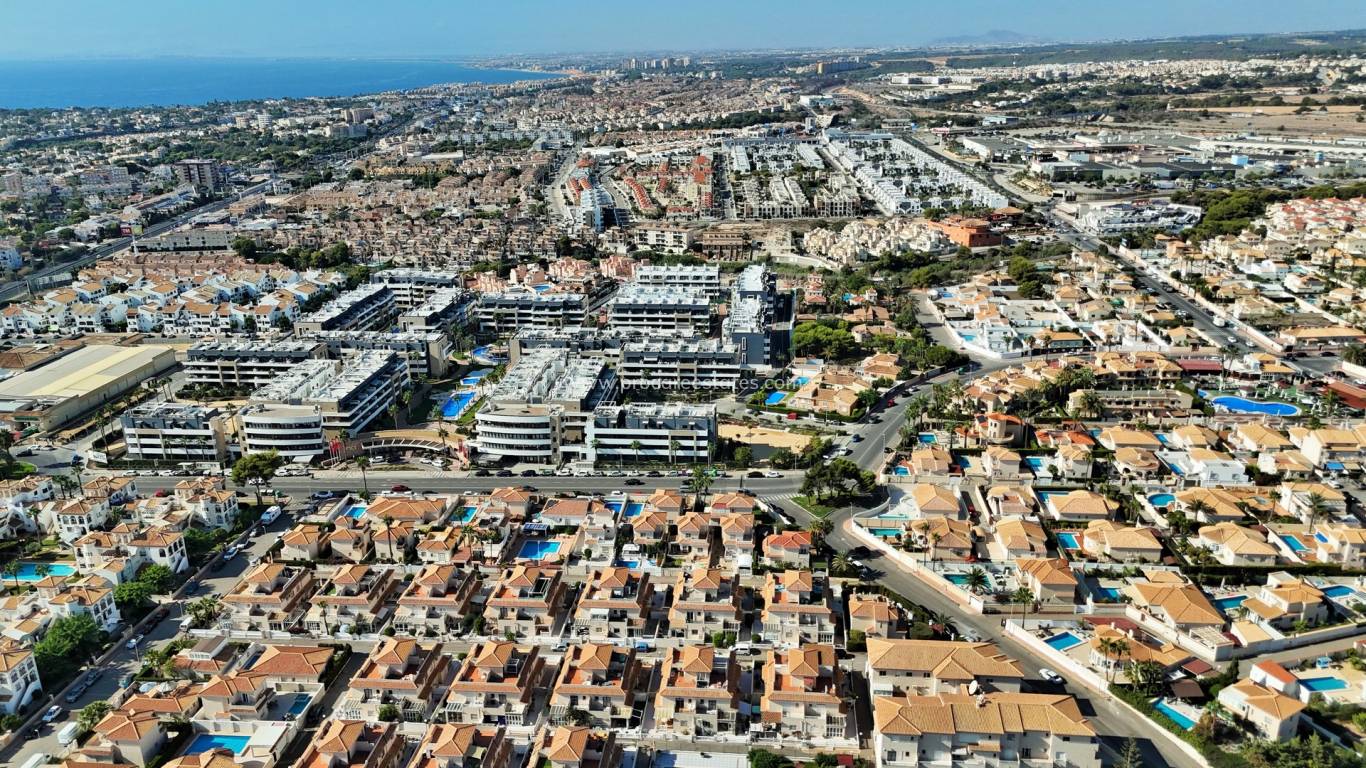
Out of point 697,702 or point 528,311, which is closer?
point 697,702

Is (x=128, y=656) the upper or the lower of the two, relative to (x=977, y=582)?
lower

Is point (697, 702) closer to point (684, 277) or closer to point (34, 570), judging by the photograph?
point (34, 570)

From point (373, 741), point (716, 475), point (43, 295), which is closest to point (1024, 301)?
point (716, 475)

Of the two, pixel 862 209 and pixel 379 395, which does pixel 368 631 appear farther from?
pixel 862 209

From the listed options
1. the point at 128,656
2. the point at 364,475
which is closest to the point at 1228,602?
the point at 364,475

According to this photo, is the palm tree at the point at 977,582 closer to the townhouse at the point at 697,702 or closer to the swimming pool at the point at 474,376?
the townhouse at the point at 697,702
